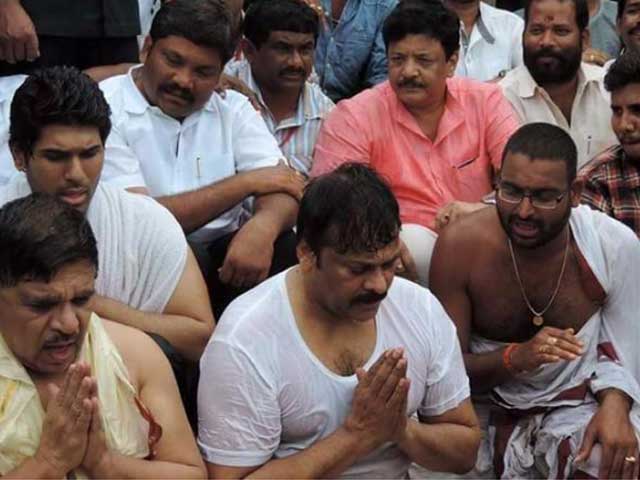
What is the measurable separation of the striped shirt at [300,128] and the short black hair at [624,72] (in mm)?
1235

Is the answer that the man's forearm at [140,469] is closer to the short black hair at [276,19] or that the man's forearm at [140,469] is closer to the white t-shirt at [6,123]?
the white t-shirt at [6,123]

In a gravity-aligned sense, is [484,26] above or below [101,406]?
above

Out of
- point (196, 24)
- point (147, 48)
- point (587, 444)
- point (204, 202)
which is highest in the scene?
point (196, 24)

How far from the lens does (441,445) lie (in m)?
3.69

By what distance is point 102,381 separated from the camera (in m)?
3.31

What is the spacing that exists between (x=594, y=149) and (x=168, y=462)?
297 centimetres

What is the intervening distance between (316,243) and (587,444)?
123 cm

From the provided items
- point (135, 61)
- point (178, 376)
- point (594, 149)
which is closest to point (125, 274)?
point (178, 376)

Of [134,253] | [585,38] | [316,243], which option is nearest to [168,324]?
[134,253]

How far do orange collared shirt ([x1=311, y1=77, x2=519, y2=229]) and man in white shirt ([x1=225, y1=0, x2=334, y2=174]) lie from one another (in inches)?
Result: 9.1

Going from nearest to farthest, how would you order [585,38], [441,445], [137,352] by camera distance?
[137,352] → [441,445] → [585,38]

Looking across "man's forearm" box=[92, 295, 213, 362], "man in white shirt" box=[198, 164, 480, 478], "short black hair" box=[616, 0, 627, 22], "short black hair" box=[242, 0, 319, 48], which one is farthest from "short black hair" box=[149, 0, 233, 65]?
"short black hair" box=[616, 0, 627, 22]

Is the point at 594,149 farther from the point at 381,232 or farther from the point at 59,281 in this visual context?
the point at 59,281

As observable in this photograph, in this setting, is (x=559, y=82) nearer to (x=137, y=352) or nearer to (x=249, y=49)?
(x=249, y=49)
